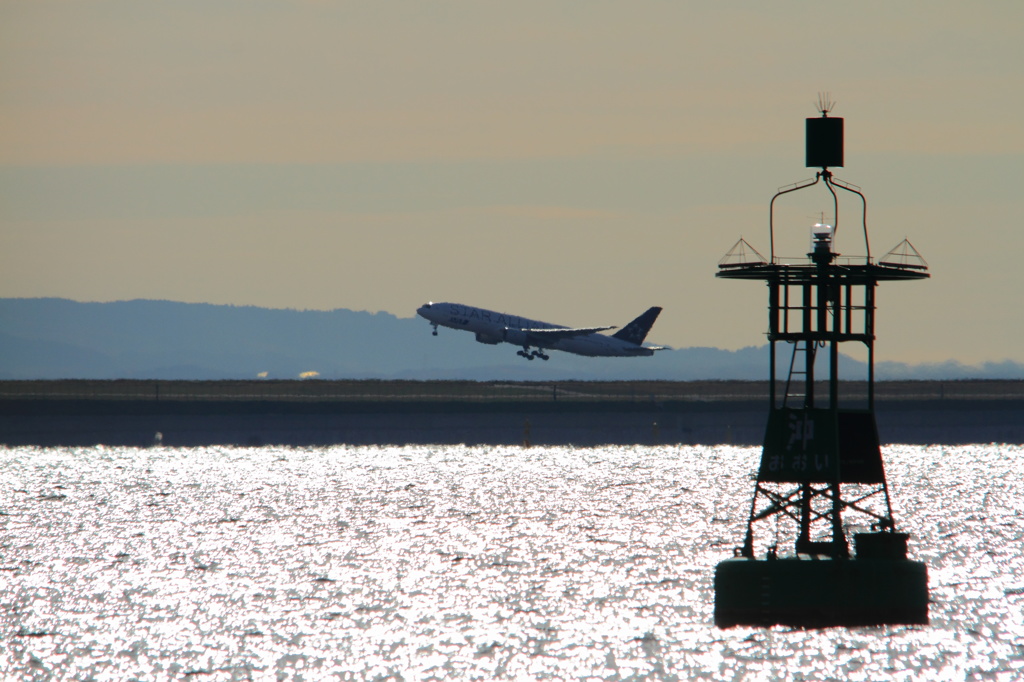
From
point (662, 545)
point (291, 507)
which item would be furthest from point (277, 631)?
point (291, 507)

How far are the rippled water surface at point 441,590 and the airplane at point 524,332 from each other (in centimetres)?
4479

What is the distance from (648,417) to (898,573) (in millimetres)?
123287

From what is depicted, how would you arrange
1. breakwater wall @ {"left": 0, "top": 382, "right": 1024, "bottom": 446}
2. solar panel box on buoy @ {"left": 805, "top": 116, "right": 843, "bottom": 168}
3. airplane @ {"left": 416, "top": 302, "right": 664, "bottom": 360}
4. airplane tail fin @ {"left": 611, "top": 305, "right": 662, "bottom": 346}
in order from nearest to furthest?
solar panel box on buoy @ {"left": 805, "top": 116, "right": 843, "bottom": 168}
breakwater wall @ {"left": 0, "top": 382, "right": 1024, "bottom": 446}
airplane @ {"left": 416, "top": 302, "right": 664, "bottom": 360}
airplane tail fin @ {"left": 611, "top": 305, "right": 662, "bottom": 346}

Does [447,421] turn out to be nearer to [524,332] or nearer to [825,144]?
[524,332]

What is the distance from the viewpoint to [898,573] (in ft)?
158

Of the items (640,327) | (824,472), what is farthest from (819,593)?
(640,327)

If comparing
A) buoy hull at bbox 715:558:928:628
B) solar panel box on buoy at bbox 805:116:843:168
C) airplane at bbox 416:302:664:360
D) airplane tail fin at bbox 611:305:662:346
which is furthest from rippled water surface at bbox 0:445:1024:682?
airplane tail fin at bbox 611:305:662:346

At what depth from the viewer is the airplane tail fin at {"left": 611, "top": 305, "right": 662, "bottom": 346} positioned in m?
186

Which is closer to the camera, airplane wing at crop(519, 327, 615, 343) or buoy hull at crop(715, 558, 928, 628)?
buoy hull at crop(715, 558, 928, 628)

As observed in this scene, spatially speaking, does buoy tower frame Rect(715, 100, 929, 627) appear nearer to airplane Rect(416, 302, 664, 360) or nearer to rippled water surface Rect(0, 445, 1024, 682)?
rippled water surface Rect(0, 445, 1024, 682)

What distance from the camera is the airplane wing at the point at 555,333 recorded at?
16812cm

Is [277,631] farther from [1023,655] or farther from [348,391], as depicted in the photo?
[348,391]

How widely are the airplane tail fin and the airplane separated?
4.28 meters

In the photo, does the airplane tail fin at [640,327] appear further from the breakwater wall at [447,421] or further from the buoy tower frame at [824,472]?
the buoy tower frame at [824,472]
